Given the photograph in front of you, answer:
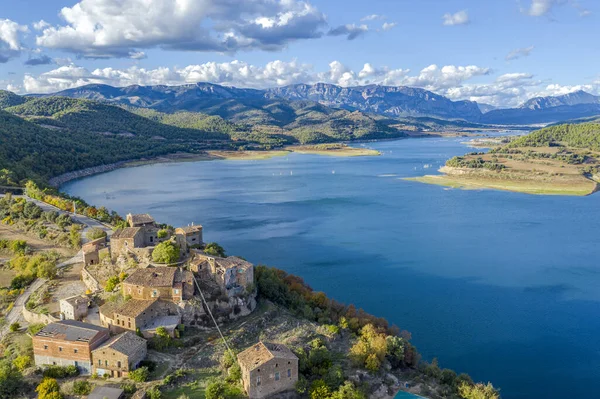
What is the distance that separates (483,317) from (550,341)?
12.7 feet

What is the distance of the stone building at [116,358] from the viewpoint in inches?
774

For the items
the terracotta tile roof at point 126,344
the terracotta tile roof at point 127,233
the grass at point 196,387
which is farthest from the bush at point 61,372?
the terracotta tile roof at point 127,233

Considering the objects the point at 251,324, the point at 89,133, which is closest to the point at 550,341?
the point at 251,324

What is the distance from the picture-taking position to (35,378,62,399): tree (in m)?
18.1

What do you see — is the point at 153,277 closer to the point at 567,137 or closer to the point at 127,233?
the point at 127,233

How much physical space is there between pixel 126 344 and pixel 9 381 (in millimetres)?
4352

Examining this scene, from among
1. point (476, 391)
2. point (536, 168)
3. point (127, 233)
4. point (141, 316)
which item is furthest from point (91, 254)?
point (536, 168)

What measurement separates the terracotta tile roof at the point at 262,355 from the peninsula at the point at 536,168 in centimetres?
6436

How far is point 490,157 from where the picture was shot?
97.4 m

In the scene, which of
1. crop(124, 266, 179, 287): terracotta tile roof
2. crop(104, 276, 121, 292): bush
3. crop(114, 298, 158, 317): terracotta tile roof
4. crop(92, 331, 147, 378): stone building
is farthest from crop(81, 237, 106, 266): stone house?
crop(92, 331, 147, 378): stone building

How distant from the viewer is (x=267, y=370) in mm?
19125

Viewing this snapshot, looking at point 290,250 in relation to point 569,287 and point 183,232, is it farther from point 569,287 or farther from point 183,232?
point 569,287

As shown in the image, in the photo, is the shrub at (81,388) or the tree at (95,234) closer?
the shrub at (81,388)

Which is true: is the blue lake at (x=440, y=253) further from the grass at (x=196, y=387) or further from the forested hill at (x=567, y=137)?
the forested hill at (x=567, y=137)
